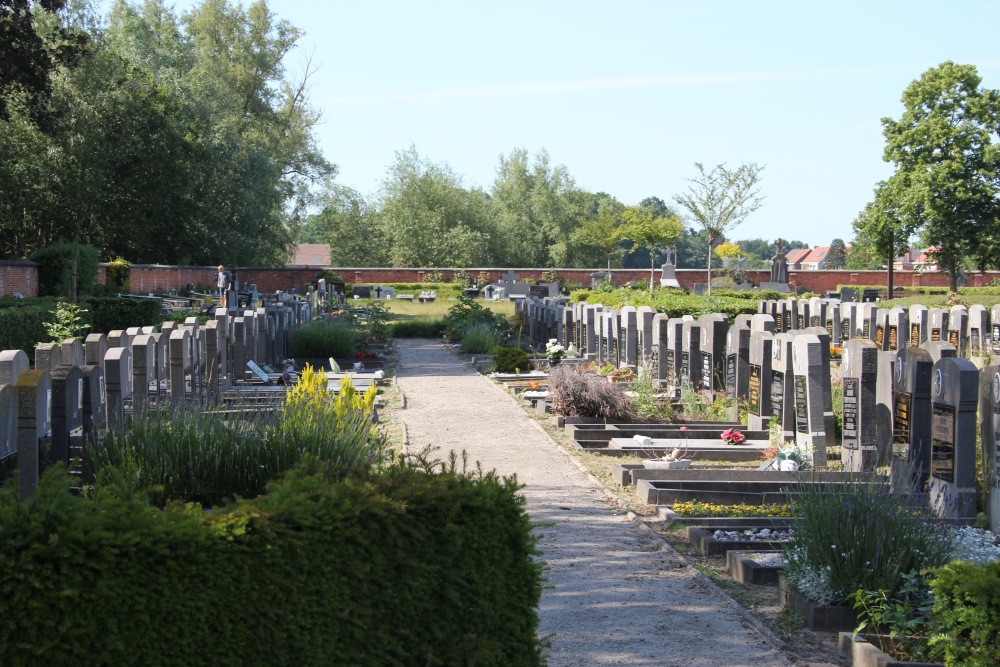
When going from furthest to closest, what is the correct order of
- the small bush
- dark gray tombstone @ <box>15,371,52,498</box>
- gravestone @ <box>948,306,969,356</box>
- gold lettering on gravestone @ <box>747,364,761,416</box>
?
gravestone @ <box>948,306,969,356</box>, the small bush, gold lettering on gravestone @ <box>747,364,761,416</box>, dark gray tombstone @ <box>15,371,52,498</box>

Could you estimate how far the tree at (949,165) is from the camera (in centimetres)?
4747

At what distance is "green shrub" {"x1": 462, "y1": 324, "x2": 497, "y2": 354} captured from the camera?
80.1 feet

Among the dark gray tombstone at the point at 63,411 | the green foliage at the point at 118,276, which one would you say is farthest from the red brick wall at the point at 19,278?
the dark gray tombstone at the point at 63,411

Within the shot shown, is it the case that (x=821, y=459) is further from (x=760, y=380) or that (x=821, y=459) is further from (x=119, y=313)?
(x=119, y=313)

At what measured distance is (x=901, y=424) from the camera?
31.1 feet

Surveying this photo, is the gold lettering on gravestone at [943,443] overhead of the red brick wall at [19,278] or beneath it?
beneath

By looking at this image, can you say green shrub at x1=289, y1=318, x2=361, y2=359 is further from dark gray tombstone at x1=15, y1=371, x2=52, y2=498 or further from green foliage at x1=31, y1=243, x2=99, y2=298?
dark gray tombstone at x1=15, y1=371, x2=52, y2=498

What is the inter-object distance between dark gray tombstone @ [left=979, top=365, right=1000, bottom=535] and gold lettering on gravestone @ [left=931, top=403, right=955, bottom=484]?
229 mm

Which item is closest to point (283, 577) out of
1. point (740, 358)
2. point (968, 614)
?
point (968, 614)

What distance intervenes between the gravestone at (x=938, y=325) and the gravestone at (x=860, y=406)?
12.8m

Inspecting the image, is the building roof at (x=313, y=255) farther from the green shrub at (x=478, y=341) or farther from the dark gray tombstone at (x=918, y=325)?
the dark gray tombstone at (x=918, y=325)

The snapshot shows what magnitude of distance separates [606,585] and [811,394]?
5021mm

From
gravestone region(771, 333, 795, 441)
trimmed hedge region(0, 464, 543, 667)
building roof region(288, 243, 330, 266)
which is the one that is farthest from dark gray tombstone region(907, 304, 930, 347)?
building roof region(288, 243, 330, 266)

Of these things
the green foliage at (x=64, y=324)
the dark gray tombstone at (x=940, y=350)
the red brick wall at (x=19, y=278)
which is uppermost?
the red brick wall at (x=19, y=278)
